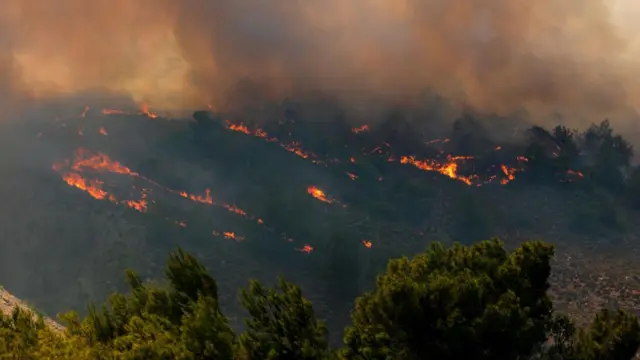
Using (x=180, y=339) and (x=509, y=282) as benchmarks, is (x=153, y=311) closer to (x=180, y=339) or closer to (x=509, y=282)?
(x=180, y=339)

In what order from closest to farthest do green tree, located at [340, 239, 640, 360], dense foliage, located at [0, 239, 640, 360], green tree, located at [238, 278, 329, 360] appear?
dense foliage, located at [0, 239, 640, 360]
green tree, located at [238, 278, 329, 360]
green tree, located at [340, 239, 640, 360]

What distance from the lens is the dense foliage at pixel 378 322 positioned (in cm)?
2108

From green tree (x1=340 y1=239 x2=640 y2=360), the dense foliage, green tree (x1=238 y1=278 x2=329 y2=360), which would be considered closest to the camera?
the dense foliage

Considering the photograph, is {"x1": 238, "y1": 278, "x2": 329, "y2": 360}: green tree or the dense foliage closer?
the dense foliage

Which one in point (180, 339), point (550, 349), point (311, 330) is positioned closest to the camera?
point (180, 339)

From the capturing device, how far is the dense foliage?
2108cm

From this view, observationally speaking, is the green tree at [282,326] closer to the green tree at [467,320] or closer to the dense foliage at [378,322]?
the dense foliage at [378,322]

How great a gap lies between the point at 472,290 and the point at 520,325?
3.36m

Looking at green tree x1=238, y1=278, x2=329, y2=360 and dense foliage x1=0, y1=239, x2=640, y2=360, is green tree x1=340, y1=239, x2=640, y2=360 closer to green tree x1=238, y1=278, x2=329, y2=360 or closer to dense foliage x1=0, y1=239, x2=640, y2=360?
→ dense foliage x1=0, y1=239, x2=640, y2=360

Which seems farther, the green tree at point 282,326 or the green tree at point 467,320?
the green tree at point 467,320

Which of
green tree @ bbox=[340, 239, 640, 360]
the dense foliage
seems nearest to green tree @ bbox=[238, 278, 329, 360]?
the dense foliage

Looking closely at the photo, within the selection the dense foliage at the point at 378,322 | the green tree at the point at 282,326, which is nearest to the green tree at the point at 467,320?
the dense foliage at the point at 378,322

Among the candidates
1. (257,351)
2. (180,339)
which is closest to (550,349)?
(257,351)

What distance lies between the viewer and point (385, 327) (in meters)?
26.9
